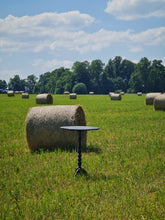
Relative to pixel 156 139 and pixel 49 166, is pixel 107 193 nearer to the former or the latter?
pixel 49 166

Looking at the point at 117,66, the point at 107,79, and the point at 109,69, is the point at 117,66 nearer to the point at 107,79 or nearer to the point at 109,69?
the point at 109,69

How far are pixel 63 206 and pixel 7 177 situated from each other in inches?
79.5

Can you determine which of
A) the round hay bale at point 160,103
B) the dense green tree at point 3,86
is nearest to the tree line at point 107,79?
the dense green tree at point 3,86

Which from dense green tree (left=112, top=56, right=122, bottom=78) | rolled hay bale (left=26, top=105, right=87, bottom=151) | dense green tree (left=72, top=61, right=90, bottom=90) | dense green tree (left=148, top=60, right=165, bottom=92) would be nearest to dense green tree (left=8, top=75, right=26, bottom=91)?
dense green tree (left=72, top=61, right=90, bottom=90)

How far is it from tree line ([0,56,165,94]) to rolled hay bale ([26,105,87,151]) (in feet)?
353

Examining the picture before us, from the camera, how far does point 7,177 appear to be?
6.14 m

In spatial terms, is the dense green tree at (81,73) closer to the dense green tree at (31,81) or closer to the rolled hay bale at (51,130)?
the dense green tree at (31,81)

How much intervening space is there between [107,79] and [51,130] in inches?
4990

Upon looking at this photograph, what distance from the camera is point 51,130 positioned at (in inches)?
339

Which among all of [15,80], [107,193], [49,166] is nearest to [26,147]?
[49,166]

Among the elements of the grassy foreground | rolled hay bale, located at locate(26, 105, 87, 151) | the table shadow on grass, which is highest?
rolled hay bale, located at locate(26, 105, 87, 151)

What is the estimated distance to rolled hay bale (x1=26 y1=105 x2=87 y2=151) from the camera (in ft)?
28.1

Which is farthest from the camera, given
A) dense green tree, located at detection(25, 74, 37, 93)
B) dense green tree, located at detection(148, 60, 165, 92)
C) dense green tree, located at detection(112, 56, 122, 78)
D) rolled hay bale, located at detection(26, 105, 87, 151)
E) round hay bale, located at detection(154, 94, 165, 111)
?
dense green tree, located at detection(25, 74, 37, 93)

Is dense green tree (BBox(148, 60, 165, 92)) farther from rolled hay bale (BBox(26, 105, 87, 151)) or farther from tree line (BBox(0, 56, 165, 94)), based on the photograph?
rolled hay bale (BBox(26, 105, 87, 151))
